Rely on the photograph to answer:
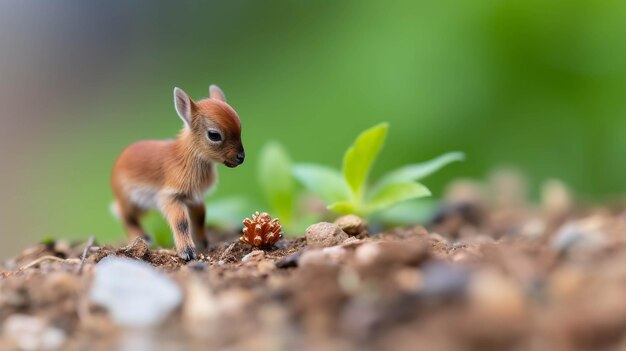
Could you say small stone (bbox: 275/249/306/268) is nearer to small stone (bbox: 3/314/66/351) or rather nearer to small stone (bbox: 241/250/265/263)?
small stone (bbox: 241/250/265/263)

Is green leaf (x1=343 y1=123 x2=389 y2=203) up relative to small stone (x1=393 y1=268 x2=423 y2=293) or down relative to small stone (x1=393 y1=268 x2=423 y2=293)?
up

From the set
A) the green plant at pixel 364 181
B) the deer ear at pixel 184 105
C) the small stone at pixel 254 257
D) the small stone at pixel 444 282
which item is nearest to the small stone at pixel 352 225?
the green plant at pixel 364 181

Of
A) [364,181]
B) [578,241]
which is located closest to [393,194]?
[364,181]

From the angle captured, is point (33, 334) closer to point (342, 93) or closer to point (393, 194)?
point (393, 194)

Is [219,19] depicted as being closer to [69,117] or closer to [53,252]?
[69,117]

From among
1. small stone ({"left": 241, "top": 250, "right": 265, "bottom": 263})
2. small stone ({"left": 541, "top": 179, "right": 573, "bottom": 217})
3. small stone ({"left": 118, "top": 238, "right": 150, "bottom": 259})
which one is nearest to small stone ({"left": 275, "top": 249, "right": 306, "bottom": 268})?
small stone ({"left": 241, "top": 250, "right": 265, "bottom": 263})

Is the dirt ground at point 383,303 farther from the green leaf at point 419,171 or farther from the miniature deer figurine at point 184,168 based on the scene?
the green leaf at point 419,171

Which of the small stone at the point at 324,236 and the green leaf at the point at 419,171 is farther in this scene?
the green leaf at the point at 419,171
